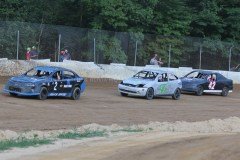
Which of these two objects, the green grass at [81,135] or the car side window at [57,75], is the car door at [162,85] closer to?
the car side window at [57,75]

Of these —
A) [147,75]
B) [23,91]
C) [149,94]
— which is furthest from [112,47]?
[23,91]

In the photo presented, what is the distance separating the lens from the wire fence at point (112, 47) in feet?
122

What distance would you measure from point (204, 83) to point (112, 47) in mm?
9632

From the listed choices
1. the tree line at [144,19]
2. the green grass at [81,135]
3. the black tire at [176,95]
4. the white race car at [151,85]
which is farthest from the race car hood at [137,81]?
the green grass at [81,135]

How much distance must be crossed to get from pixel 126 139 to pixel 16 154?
3.83 metres

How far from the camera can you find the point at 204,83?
1353 inches

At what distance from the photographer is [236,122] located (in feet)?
71.4

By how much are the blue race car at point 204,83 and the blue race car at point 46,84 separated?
903 centimetres

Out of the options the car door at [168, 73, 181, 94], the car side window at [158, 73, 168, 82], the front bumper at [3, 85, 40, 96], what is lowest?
the front bumper at [3, 85, 40, 96]

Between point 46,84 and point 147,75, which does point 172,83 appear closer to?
point 147,75

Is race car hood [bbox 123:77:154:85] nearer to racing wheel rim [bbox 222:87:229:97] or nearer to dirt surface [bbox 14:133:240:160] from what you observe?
racing wheel rim [bbox 222:87:229:97]

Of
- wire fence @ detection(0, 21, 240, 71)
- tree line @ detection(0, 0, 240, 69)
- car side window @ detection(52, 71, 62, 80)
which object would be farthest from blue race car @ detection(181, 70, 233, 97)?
car side window @ detection(52, 71, 62, 80)

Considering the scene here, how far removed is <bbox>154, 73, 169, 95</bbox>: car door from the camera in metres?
29.4

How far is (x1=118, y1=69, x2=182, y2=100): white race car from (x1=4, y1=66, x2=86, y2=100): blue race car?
2947 millimetres
